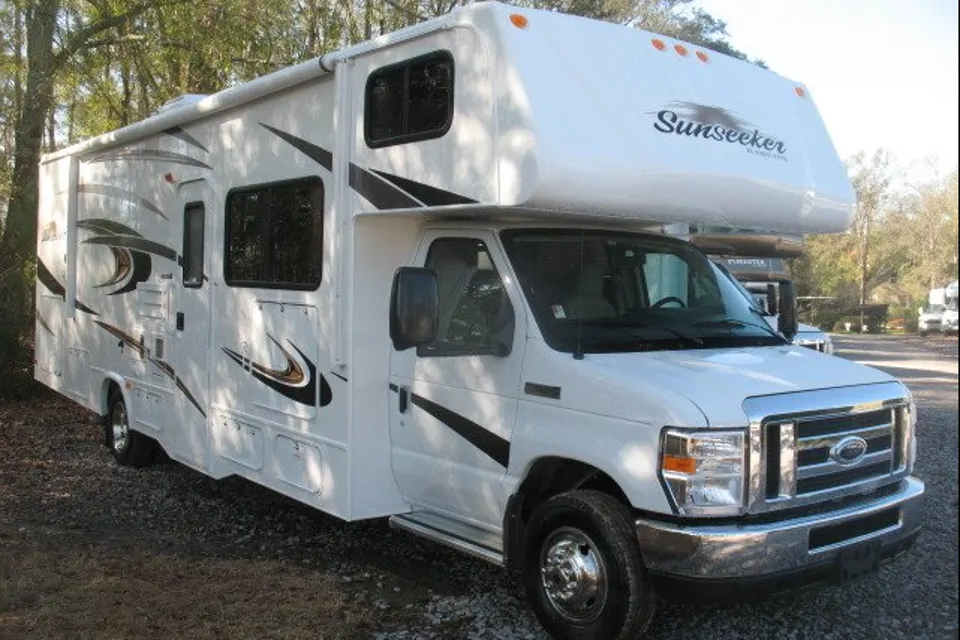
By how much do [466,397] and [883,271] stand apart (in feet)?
123

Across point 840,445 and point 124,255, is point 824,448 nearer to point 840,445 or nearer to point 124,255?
point 840,445

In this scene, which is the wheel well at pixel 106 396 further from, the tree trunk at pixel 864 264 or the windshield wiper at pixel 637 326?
the tree trunk at pixel 864 264

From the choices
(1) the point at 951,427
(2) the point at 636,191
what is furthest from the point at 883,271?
(2) the point at 636,191

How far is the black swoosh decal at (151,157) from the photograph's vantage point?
6.66 m

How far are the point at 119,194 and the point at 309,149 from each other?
135 inches

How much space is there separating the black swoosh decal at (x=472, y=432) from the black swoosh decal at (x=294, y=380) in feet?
2.07

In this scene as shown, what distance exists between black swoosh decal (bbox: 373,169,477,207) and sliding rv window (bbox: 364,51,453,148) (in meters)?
0.20

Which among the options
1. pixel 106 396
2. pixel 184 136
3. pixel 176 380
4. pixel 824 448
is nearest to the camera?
pixel 824 448

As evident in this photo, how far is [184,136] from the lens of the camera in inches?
266

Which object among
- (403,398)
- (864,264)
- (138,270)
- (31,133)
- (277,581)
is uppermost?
(31,133)

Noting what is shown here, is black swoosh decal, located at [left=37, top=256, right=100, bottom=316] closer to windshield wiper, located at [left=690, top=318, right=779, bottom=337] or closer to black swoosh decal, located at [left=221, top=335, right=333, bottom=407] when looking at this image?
black swoosh decal, located at [left=221, top=335, right=333, bottom=407]

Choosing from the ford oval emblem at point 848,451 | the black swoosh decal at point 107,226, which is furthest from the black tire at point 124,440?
the ford oval emblem at point 848,451

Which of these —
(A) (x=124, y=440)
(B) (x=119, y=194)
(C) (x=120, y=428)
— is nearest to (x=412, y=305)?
(B) (x=119, y=194)

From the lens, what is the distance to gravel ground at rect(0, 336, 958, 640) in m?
4.50
